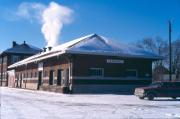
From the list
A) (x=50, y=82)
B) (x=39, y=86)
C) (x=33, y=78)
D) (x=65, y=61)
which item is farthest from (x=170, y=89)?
(x=33, y=78)

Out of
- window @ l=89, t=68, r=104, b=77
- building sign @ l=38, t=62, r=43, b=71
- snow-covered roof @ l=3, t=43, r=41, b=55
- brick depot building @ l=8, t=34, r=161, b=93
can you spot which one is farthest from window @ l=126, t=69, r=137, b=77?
snow-covered roof @ l=3, t=43, r=41, b=55

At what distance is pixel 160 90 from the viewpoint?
28.1 meters

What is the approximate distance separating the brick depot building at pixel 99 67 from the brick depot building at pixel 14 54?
1622 inches

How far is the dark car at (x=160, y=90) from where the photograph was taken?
27.7m

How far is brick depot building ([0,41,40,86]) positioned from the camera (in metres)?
83.2

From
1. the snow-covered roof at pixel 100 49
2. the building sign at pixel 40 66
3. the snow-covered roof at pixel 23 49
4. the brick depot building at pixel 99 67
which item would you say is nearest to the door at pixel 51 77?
the brick depot building at pixel 99 67

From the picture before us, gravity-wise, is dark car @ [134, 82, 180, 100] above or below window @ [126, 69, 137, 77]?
below

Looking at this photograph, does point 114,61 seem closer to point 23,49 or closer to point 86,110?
point 86,110

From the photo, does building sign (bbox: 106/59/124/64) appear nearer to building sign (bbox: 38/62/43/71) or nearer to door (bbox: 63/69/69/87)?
door (bbox: 63/69/69/87)

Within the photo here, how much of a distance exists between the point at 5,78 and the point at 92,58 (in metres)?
50.0

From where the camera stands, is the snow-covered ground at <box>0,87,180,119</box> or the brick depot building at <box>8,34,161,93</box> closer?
the snow-covered ground at <box>0,87,180,119</box>

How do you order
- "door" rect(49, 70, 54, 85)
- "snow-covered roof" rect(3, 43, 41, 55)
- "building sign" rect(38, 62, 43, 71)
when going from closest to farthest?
1. "door" rect(49, 70, 54, 85)
2. "building sign" rect(38, 62, 43, 71)
3. "snow-covered roof" rect(3, 43, 41, 55)

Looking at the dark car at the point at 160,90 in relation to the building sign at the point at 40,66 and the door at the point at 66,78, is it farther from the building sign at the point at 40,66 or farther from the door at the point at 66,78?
the building sign at the point at 40,66

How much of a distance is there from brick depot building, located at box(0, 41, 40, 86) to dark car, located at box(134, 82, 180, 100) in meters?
57.8
